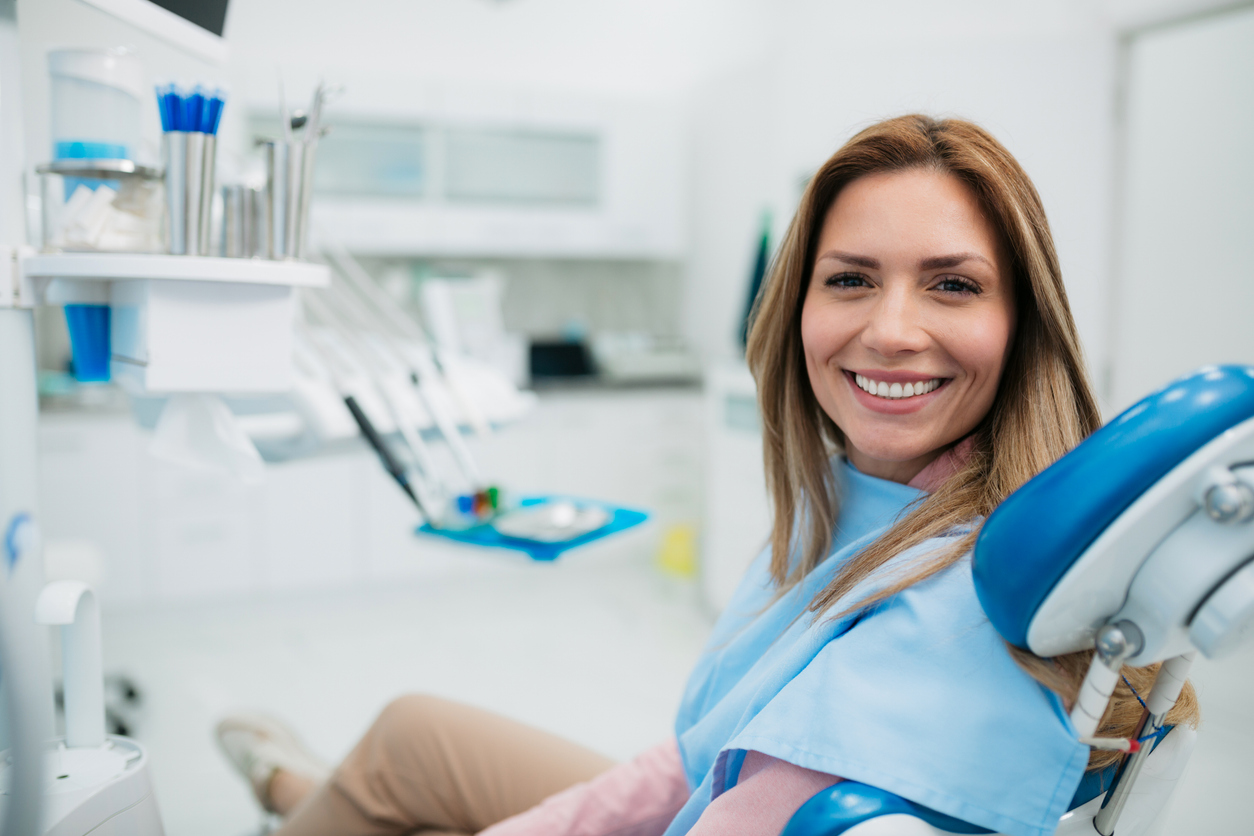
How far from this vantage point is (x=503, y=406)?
142 centimetres

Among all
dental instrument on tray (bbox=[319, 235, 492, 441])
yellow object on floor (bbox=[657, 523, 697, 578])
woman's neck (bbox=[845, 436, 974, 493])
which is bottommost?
yellow object on floor (bbox=[657, 523, 697, 578])

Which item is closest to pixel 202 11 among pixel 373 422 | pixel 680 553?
pixel 373 422

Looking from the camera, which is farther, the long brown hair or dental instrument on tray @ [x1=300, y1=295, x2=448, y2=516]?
dental instrument on tray @ [x1=300, y1=295, x2=448, y2=516]

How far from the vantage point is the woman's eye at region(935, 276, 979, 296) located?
815 millimetres

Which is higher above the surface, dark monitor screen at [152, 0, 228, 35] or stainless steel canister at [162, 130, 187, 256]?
dark monitor screen at [152, 0, 228, 35]

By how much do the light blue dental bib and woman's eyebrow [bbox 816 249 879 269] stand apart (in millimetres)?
280

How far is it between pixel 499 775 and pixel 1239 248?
2100mm

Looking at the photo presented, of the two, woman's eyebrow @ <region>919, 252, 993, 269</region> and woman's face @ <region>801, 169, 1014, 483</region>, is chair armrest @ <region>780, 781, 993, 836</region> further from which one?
woman's eyebrow @ <region>919, 252, 993, 269</region>

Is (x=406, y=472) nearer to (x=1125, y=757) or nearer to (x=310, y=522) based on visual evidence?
(x=1125, y=757)

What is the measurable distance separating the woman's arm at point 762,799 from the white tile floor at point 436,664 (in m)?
1.22

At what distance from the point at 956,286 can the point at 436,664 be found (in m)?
2.27

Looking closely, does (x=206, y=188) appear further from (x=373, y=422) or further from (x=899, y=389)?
(x=899, y=389)

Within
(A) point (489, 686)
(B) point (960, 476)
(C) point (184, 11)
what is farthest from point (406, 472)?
(A) point (489, 686)

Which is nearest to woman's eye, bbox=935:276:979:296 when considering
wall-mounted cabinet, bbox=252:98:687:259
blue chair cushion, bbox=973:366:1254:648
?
blue chair cushion, bbox=973:366:1254:648
